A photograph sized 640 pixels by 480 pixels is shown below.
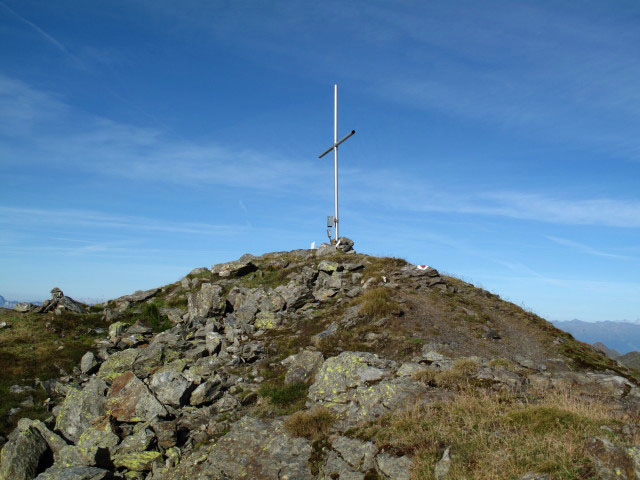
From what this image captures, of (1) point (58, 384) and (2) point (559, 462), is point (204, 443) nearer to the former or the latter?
(2) point (559, 462)

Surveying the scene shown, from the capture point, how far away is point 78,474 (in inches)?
578

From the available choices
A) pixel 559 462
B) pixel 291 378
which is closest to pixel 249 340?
pixel 291 378

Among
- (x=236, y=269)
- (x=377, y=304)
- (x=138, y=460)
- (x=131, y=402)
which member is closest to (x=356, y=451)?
(x=138, y=460)

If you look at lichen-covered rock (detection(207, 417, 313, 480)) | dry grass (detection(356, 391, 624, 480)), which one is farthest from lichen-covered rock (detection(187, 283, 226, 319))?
dry grass (detection(356, 391, 624, 480))

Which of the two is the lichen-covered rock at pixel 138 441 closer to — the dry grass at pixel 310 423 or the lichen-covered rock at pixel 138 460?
the lichen-covered rock at pixel 138 460

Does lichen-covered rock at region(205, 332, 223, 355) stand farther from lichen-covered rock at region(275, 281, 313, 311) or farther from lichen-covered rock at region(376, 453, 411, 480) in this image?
lichen-covered rock at region(376, 453, 411, 480)

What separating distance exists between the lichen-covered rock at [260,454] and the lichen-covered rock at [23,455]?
26.8 ft

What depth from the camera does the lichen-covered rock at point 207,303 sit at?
32062 mm

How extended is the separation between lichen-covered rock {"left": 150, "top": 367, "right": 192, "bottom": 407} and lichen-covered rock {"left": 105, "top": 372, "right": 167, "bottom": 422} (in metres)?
0.40

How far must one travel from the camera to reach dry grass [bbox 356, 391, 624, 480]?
32.2ft

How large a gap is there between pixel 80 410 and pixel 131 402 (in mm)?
2550

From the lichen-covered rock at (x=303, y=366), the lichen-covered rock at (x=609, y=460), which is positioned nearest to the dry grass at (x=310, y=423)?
the lichen-covered rock at (x=303, y=366)

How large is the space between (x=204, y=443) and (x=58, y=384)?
14925 millimetres

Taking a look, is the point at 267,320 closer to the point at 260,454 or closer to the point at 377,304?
the point at 377,304
